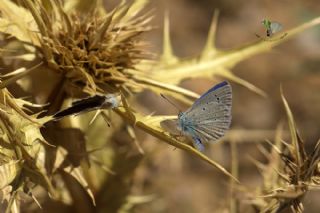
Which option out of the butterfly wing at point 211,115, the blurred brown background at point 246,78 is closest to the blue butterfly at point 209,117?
the butterfly wing at point 211,115

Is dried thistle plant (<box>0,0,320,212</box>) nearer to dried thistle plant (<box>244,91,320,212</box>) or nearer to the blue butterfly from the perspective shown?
the blue butterfly

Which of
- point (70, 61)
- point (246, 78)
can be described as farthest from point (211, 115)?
point (246, 78)

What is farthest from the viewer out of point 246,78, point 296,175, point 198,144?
point 246,78

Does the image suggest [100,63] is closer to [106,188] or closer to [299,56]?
[106,188]

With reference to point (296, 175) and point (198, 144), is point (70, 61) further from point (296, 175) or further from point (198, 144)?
point (296, 175)

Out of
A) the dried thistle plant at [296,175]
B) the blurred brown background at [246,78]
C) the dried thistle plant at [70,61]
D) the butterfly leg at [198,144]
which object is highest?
the dried thistle plant at [70,61]

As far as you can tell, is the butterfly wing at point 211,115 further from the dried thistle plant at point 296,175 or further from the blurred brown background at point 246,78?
the blurred brown background at point 246,78

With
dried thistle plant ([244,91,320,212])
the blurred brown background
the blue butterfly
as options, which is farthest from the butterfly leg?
the blurred brown background
